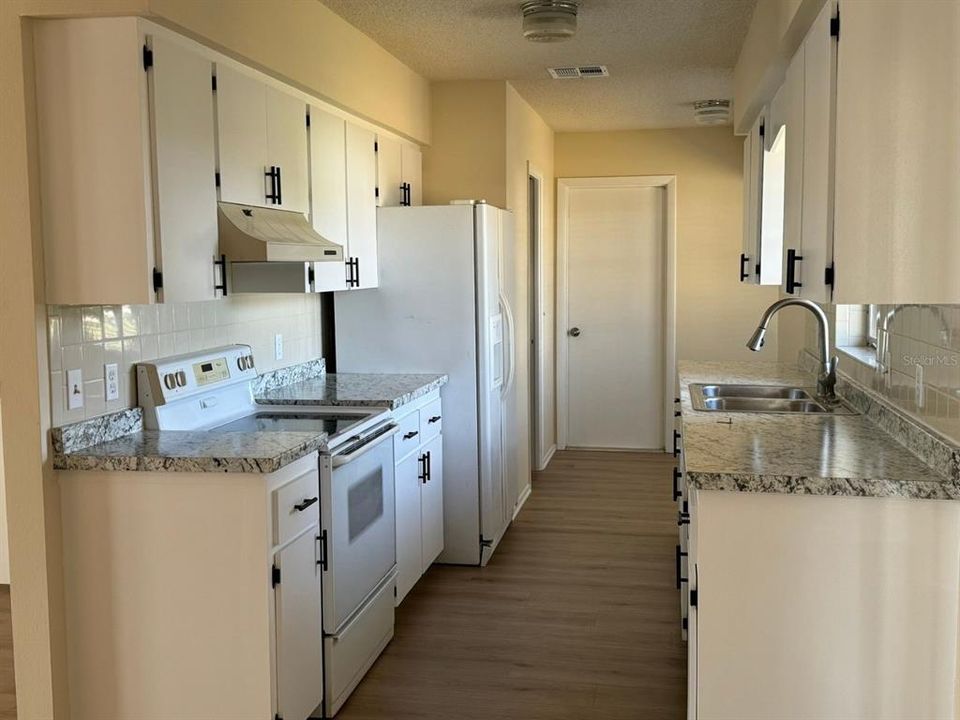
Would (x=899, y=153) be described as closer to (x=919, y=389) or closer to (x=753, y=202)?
(x=919, y=389)

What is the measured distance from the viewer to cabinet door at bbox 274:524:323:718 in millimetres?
2887

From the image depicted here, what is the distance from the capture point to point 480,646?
153 inches

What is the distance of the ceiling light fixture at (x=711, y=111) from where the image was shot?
6449 millimetres

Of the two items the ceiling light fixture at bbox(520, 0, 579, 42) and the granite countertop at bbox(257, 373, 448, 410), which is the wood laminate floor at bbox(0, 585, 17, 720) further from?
the ceiling light fixture at bbox(520, 0, 579, 42)

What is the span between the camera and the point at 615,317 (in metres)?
7.86

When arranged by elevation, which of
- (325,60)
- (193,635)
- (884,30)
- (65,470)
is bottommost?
(193,635)

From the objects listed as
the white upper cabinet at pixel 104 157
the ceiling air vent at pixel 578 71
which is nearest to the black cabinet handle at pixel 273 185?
the white upper cabinet at pixel 104 157

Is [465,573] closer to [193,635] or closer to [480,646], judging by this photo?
[480,646]

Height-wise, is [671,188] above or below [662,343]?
above

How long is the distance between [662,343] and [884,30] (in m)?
5.76

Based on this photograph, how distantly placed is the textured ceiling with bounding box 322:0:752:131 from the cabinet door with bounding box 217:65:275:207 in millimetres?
741

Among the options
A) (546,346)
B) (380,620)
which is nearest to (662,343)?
(546,346)

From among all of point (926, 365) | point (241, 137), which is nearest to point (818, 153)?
point (926, 365)

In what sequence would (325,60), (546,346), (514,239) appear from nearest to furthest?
(325,60) < (514,239) < (546,346)
